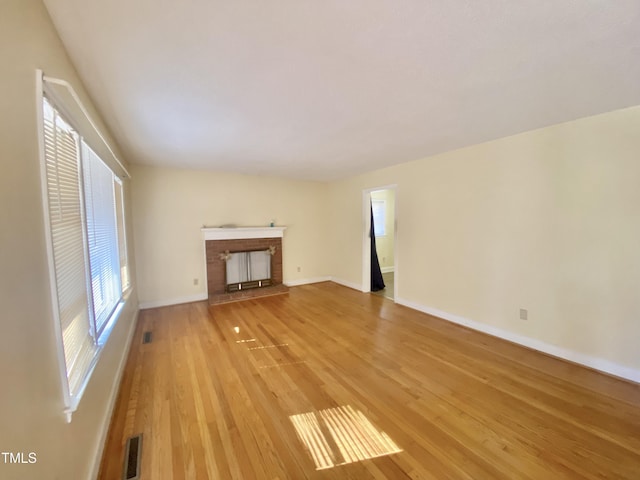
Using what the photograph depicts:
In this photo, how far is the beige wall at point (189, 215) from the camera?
407 centimetres

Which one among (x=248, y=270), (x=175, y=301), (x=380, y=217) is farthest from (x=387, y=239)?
(x=175, y=301)

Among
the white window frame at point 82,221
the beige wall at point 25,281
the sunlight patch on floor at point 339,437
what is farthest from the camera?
the sunlight patch on floor at point 339,437

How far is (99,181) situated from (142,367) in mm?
1785

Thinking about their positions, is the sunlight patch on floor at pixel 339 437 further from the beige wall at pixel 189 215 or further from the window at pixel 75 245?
the beige wall at pixel 189 215

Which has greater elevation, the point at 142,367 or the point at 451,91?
the point at 451,91

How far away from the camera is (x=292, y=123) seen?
2.35 m

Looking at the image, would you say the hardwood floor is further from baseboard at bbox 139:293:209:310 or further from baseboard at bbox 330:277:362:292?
baseboard at bbox 330:277:362:292

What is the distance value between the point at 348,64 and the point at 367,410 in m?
→ 2.37

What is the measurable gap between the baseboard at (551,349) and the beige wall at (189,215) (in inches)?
132

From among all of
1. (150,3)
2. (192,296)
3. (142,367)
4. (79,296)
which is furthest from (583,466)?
(192,296)

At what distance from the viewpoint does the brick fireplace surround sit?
177 inches

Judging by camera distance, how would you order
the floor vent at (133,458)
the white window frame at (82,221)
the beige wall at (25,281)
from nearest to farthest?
the beige wall at (25,281) < the white window frame at (82,221) < the floor vent at (133,458)

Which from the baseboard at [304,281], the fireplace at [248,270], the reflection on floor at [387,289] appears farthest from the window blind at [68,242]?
the reflection on floor at [387,289]

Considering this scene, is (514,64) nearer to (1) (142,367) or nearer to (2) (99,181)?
(2) (99,181)
